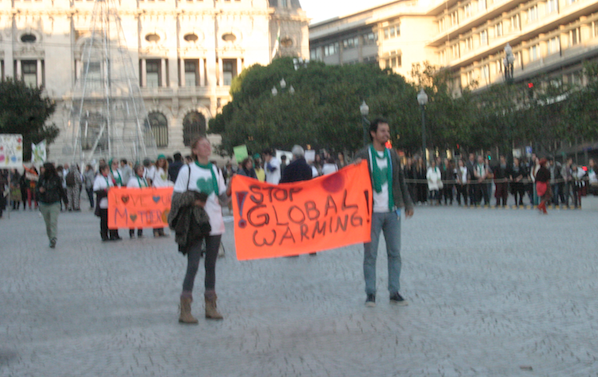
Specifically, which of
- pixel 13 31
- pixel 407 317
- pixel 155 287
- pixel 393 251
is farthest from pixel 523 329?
pixel 13 31

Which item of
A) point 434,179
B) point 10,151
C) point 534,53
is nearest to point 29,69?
point 534,53

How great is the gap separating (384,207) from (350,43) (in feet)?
307

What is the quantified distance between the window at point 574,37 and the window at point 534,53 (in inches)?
195

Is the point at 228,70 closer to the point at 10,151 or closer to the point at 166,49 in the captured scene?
the point at 166,49

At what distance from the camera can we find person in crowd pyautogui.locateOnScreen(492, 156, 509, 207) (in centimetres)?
2741

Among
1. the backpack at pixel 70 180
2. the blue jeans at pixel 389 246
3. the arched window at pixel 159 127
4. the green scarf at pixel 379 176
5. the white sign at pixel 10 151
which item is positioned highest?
the arched window at pixel 159 127

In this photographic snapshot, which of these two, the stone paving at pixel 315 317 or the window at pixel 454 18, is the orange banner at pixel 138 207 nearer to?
the stone paving at pixel 315 317

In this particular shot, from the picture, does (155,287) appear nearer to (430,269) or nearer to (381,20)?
(430,269)

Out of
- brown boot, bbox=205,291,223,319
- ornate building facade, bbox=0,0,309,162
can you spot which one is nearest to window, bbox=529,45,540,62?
ornate building facade, bbox=0,0,309,162

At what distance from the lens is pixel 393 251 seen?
7922mm

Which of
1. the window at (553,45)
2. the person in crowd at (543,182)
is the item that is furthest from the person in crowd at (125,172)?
the window at (553,45)

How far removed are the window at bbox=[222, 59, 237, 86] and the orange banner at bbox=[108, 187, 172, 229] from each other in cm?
6999

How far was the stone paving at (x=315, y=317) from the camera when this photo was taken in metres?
5.73

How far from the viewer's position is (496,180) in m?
27.8
